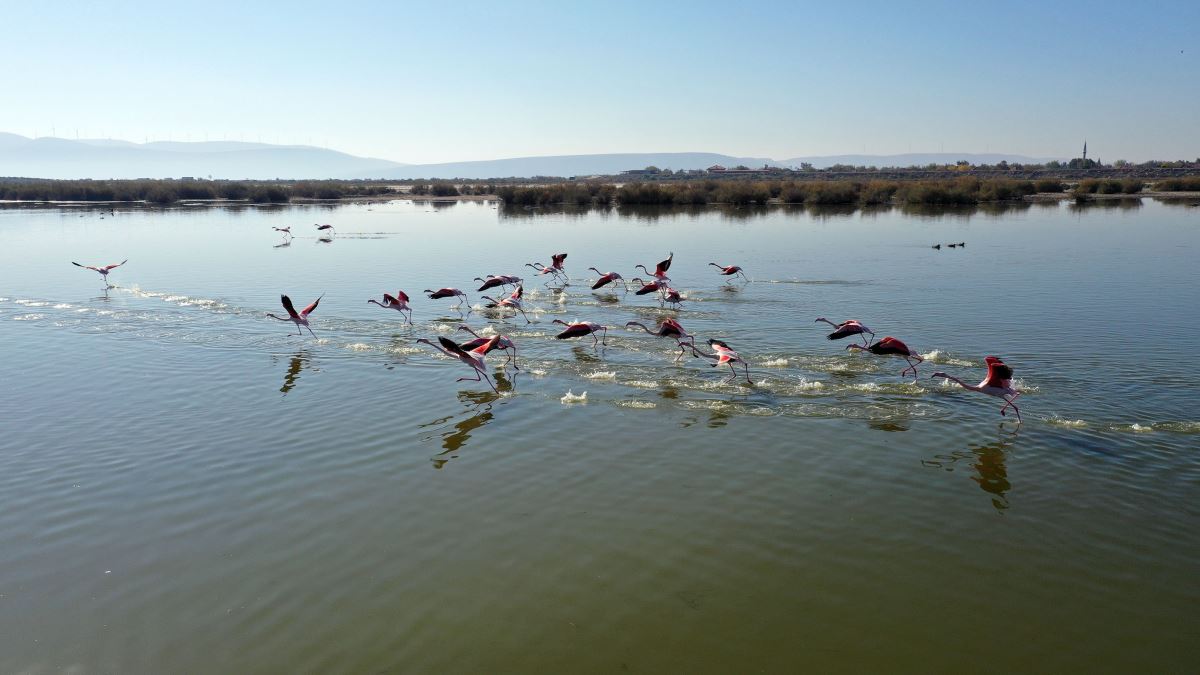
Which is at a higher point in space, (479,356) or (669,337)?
(479,356)

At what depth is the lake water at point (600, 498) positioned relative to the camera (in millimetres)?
5441

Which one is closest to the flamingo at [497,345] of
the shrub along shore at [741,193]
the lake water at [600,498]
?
the lake water at [600,498]

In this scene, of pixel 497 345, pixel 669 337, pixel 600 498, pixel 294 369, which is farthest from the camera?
pixel 669 337

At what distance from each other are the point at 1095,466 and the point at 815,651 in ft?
16.3

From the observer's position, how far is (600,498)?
25.0 feet

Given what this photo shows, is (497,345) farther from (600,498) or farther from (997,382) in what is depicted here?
(997,382)

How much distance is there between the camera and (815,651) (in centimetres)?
528

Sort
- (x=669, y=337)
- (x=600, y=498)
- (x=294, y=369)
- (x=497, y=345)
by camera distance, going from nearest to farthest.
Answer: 1. (x=600, y=498)
2. (x=497, y=345)
3. (x=294, y=369)
4. (x=669, y=337)

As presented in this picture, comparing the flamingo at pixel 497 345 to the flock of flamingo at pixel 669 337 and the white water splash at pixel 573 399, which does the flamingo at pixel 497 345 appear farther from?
the white water splash at pixel 573 399

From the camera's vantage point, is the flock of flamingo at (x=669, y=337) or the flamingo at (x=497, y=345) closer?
the flock of flamingo at (x=669, y=337)

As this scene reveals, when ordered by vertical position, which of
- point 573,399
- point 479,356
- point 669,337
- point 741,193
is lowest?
point 573,399

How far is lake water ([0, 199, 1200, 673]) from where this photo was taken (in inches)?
214

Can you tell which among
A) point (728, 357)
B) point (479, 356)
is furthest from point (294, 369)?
point (728, 357)

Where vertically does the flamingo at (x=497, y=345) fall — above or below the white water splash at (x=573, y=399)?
above
